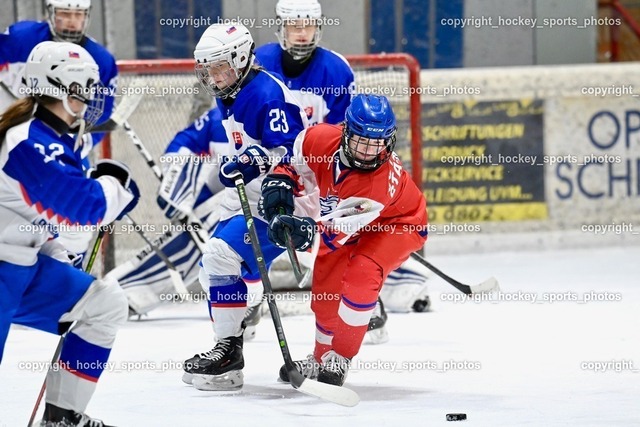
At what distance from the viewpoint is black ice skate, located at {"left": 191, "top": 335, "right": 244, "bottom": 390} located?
3688 millimetres

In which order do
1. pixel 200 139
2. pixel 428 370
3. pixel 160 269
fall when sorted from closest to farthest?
pixel 428 370
pixel 200 139
pixel 160 269

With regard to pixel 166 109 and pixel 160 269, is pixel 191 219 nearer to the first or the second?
pixel 160 269

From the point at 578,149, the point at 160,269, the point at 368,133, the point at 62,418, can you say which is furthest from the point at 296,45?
the point at 578,149

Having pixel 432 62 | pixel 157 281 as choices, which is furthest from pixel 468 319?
pixel 432 62

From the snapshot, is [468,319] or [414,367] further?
[468,319]

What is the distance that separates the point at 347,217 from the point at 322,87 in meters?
1.21

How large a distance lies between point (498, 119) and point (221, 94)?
3359 mm

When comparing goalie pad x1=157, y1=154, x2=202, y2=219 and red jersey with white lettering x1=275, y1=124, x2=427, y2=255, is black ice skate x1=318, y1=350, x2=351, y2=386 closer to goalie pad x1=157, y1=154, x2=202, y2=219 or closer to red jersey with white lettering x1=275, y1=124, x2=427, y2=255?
red jersey with white lettering x1=275, y1=124, x2=427, y2=255

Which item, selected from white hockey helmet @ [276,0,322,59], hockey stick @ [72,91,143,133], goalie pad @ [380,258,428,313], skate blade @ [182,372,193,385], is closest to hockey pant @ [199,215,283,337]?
skate blade @ [182,372,193,385]

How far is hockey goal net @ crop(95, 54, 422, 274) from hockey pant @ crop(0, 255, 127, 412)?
2.92 meters

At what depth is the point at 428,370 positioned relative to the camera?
3.98 m

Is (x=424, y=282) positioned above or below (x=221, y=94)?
below

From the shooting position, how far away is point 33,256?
2846mm

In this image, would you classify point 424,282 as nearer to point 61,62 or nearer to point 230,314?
point 230,314
